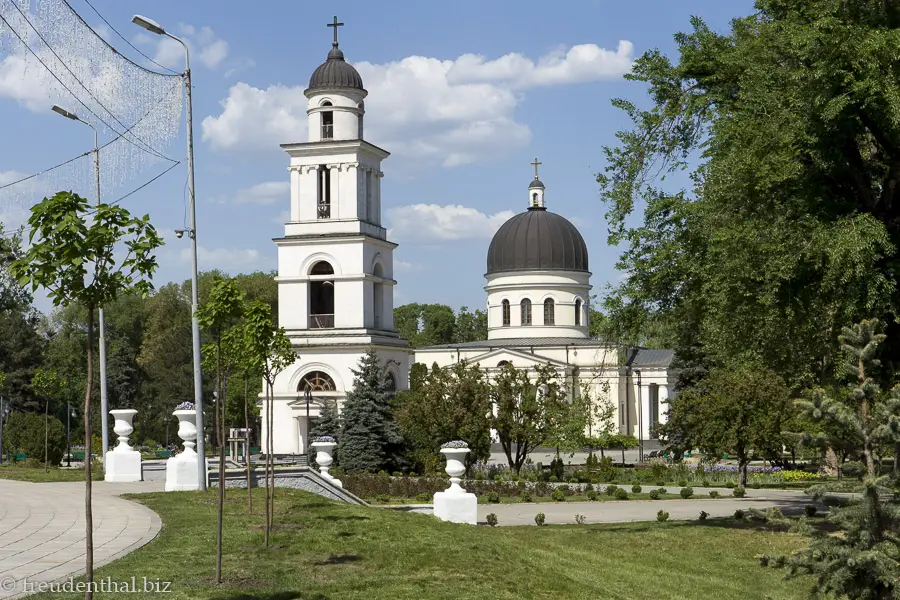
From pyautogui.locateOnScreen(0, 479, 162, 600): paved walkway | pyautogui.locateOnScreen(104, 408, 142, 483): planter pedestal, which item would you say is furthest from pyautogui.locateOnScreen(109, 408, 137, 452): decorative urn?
pyautogui.locateOnScreen(0, 479, 162, 600): paved walkway

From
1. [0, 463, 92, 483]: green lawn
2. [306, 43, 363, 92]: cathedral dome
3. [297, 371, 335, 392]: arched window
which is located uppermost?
[306, 43, 363, 92]: cathedral dome

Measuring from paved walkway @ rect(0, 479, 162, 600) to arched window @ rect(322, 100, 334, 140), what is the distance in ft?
114

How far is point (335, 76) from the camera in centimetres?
5472


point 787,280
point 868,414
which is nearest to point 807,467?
point 787,280

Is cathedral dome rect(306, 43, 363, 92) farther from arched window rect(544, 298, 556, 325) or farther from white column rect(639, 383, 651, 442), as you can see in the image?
white column rect(639, 383, 651, 442)

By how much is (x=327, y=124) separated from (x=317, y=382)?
1269cm

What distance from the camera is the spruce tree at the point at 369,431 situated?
4022cm

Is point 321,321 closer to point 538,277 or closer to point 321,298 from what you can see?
point 321,298

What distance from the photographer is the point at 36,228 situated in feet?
29.1

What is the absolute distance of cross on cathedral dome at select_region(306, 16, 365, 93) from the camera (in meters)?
54.7

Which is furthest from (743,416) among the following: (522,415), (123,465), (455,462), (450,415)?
(123,465)

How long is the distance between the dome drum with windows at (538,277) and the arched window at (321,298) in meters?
21.5

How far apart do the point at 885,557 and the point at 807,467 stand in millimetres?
35462

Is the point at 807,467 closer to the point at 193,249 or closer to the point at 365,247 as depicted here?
the point at 365,247
